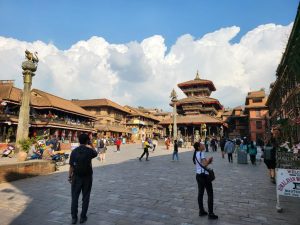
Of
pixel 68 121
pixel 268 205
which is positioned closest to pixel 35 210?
pixel 268 205

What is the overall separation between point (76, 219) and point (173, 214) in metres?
2.05

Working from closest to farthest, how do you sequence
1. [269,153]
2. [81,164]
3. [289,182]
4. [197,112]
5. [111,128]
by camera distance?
[81,164] → [289,182] → [269,153] → [197,112] → [111,128]

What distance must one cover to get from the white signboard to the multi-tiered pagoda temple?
124 ft

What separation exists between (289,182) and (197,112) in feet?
152

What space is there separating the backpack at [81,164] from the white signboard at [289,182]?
4331 millimetres

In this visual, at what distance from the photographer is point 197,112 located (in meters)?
51.4

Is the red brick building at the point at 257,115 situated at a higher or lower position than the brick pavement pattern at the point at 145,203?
higher

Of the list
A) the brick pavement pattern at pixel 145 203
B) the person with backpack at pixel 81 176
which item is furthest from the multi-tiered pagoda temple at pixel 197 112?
the person with backpack at pixel 81 176

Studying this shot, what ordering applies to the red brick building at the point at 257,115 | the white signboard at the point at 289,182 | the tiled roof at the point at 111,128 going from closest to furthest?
1. the white signboard at the point at 289,182
2. the tiled roof at the point at 111,128
3. the red brick building at the point at 257,115

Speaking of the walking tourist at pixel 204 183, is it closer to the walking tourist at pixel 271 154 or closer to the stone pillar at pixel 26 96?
the walking tourist at pixel 271 154

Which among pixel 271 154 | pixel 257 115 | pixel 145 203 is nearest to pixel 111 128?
pixel 257 115

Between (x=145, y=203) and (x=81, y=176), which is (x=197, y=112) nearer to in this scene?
(x=145, y=203)

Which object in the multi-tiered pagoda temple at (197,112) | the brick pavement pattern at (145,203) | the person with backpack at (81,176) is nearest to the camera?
the person with backpack at (81,176)

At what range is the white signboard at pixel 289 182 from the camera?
5410 mm
